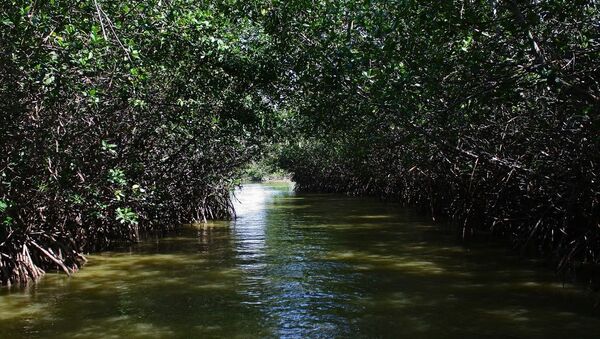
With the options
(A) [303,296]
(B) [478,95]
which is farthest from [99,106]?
(B) [478,95]

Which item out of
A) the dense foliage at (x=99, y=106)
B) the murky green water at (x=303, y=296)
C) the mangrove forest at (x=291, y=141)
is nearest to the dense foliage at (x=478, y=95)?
the mangrove forest at (x=291, y=141)

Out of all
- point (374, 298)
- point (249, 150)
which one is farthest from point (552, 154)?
point (249, 150)

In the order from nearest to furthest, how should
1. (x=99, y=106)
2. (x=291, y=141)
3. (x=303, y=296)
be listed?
(x=303, y=296)
(x=99, y=106)
(x=291, y=141)

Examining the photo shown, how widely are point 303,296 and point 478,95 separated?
3.29m

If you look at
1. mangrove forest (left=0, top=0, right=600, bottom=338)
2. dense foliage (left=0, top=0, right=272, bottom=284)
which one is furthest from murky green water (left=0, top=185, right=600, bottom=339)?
dense foliage (left=0, top=0, right=272, bottom=284)

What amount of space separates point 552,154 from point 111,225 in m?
8.28

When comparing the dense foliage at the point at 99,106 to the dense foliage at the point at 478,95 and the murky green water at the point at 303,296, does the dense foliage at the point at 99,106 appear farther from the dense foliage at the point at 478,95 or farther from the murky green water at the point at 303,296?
the dense foliage at the point at 478,95

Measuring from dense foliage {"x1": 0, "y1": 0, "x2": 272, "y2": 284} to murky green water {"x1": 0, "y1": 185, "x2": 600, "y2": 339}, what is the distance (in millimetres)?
817

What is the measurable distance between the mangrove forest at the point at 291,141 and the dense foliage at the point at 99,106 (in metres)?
0.04

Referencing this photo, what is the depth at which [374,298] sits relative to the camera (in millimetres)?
6863

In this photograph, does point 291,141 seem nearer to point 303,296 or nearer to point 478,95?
point 303,296

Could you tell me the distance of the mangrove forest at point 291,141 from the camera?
577cm

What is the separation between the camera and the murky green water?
564 cm

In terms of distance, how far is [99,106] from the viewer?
28.5ft
